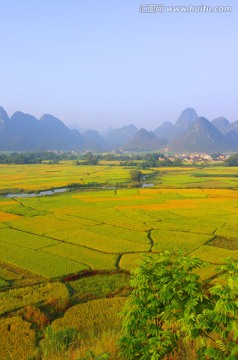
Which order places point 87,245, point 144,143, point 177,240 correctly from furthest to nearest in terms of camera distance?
point 144,143 < point 177,240 < point 87,245

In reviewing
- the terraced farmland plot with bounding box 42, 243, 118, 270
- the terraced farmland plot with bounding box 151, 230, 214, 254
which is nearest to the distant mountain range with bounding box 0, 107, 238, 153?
the terraced farmland plot with bounding box 151, 230, 214, 254

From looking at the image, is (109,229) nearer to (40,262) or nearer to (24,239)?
(24,239)

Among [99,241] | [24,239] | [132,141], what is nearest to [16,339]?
[99,241]

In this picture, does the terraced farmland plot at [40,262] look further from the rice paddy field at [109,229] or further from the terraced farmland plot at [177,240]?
the terraced farmland plot at [177,240]

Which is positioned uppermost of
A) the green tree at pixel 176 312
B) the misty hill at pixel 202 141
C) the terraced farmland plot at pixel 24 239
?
the misty hill at pixel 202 141

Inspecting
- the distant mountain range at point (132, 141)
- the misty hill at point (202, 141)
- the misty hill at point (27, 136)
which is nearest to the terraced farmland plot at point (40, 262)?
the distant mountain range at point (132, 141)

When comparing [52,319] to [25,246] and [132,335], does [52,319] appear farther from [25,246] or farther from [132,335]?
[25,246]

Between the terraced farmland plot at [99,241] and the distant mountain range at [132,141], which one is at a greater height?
the distant mountain range at [132,141]
